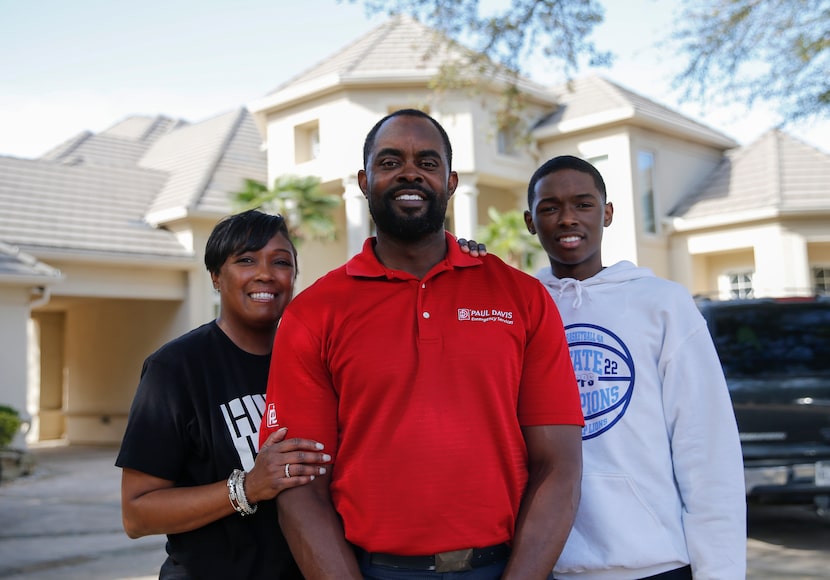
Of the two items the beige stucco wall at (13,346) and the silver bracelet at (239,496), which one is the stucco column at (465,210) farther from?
the silver bracelet at (239,496)

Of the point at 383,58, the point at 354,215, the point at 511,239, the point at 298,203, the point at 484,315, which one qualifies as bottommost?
the point at 484,315

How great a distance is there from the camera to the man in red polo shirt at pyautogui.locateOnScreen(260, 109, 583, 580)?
6.86ft

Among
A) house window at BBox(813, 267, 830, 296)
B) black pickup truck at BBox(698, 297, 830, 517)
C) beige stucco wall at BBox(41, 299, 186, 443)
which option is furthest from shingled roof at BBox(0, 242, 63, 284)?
house window at BBox(813, 267, 830, 296)

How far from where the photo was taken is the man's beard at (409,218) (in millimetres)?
2365

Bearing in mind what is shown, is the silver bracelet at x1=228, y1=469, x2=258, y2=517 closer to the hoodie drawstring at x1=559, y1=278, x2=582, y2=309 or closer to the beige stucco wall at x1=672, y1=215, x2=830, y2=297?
the hoodie drawstring at x1=559, y1=278, x2=582, y2=309

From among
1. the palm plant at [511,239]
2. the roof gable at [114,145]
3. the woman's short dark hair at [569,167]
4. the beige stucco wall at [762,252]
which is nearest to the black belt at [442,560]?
the woman's short dark hair at [569,167]

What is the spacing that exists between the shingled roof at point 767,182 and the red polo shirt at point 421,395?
55.2 ft

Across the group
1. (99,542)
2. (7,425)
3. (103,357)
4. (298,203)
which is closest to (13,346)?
(7,425)

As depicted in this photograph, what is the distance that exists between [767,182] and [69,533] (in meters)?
16.1

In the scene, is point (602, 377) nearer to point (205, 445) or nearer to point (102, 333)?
point (205, 445)

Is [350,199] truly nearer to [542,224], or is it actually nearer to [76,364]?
[76,364]

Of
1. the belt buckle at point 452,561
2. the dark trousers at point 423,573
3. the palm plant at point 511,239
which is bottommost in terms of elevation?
the dark trousers at point 423,573

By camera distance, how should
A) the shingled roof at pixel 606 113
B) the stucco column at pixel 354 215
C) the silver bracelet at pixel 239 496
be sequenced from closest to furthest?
the silver bracelet at pixel 239 496 < the shingled roof at pixel 606 113 < the stucco column at pixel 354 215

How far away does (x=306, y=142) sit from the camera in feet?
64.3
